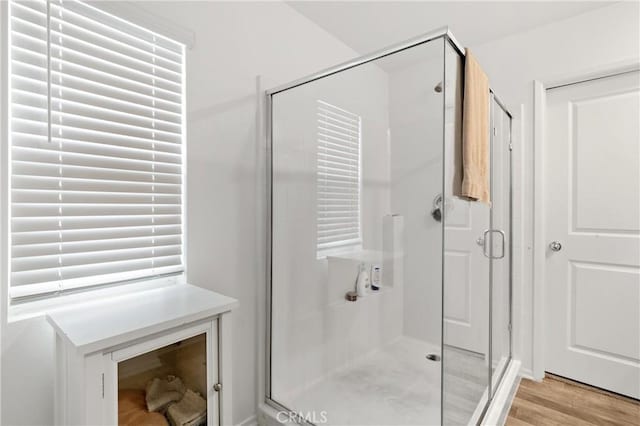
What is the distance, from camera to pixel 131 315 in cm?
104

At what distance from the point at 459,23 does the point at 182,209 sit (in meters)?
2.02

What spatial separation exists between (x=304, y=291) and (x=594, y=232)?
1862mm

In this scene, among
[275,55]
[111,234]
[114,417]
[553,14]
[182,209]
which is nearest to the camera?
[114,417]

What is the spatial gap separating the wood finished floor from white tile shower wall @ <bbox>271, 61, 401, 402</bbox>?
966mm

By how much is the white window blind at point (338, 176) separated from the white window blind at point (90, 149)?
66 cm

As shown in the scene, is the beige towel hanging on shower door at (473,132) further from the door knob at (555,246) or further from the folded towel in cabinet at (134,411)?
the folded towel in cabinet at (134,411)

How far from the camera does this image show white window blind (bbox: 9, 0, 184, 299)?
103cm

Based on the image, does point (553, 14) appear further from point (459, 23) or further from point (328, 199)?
point (328, 199)

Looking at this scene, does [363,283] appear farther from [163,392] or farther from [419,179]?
[163,392]

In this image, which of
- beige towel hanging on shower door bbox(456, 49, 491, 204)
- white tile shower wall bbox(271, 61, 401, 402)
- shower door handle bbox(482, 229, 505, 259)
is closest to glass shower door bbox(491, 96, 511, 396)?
shower door handle bbox(482, 229, 505, 259)

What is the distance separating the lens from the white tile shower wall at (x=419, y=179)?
1.28 metres

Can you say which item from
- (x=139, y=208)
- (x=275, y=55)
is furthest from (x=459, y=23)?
(x=139, y=208)

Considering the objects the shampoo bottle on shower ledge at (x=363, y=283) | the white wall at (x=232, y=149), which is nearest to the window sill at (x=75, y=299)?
the white wall at (x=232, y=149)

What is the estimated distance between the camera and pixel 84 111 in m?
1.13
